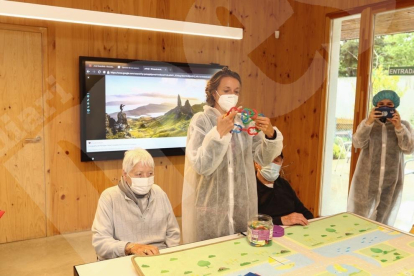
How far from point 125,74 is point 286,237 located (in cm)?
251

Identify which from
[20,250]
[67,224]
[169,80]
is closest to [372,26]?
[169,80]

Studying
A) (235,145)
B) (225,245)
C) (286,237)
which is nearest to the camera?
(225,245)

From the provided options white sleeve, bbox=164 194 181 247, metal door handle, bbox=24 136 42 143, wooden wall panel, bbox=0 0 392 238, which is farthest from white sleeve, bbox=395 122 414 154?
metal door handle, bbox=24 136 42 143

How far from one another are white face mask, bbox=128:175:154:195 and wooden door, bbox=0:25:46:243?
194 cm

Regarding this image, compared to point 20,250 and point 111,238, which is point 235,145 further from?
point 20,250

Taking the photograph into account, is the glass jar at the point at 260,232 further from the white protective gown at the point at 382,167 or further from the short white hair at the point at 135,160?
the white protective gown at the point at 382,167

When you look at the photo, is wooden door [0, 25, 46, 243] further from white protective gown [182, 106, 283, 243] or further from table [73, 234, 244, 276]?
table [73, 234, 244, 276]

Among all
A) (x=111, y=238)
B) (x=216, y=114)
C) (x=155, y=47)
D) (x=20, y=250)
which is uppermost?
(x=155, y=47)

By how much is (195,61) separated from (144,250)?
9.30ft

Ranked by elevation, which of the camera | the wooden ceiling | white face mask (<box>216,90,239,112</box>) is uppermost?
the wooden ceiling

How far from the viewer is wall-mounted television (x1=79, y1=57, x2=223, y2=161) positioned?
3.55 m

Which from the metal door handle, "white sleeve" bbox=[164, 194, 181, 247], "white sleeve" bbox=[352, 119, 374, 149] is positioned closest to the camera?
"white sleeve" bbox=[164, 194, 181, 247]

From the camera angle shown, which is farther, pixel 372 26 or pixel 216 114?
pixel 372 26

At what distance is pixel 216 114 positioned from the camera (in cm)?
197
